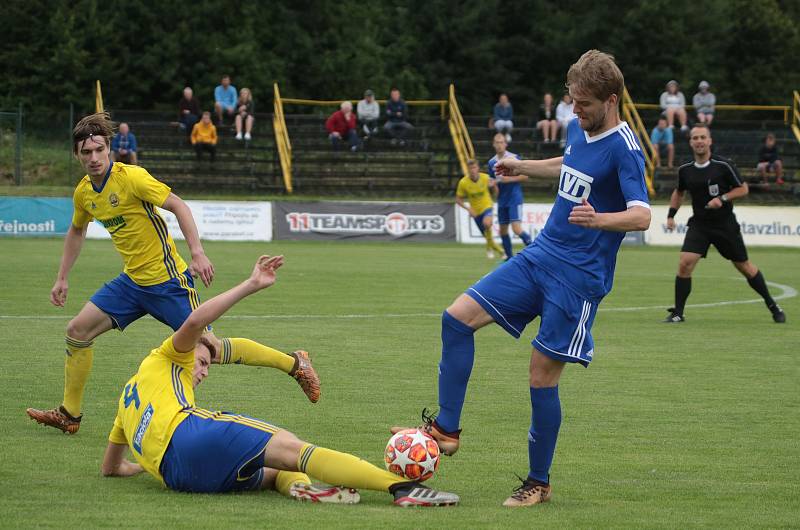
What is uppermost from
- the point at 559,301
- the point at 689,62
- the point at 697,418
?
the point at 689,62

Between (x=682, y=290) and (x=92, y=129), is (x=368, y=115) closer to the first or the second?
(x=682, y=290)

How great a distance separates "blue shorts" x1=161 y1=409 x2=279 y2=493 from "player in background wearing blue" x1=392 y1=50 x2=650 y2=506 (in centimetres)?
96

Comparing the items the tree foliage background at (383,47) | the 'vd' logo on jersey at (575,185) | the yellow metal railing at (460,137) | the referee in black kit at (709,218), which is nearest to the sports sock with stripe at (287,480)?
the 'vd' logo on jersey at (575,185)

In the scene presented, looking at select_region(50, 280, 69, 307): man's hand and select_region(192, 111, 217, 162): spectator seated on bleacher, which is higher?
select_region(192, 111, 217, 162): spectator seated on bleacher

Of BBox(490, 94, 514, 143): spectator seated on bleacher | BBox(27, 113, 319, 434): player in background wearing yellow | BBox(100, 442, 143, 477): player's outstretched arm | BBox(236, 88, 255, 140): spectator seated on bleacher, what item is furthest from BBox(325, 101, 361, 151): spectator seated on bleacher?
BBox(100, 442, 143, 477): player's outstretched arm

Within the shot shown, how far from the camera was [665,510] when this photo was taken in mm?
5723

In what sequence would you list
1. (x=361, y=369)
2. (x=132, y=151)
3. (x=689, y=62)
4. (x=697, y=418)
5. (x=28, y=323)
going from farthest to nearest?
(x=689, y=62) < (x=132, y=151) < (x=28, y=323) < (x=361, y=369) < (x=697, y=418)

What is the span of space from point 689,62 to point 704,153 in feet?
134

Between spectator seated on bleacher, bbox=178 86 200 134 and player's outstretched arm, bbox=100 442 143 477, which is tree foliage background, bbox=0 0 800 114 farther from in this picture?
player's outstretched arm, bbox=100 442 143 477

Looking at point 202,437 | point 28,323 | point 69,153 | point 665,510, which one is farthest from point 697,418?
point 69,153

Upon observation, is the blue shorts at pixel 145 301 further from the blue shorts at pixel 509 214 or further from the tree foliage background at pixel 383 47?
the tree foliage background at pixel 383 47

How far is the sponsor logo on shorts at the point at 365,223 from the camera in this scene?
29016mm

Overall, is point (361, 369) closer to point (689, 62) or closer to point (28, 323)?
point (28, 323)

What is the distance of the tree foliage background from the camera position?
4225 centimetres
